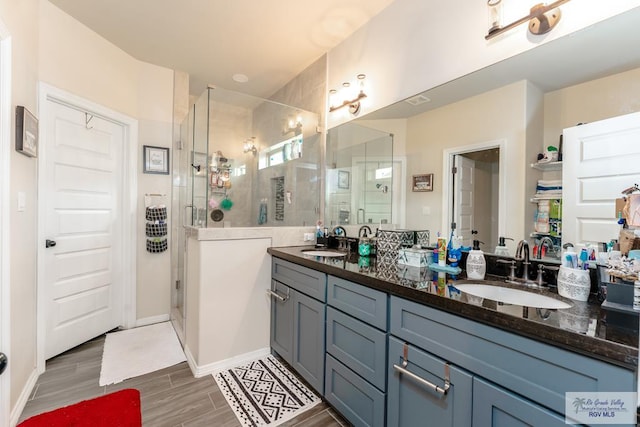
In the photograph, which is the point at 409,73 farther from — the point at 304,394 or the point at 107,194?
the point at 107,194

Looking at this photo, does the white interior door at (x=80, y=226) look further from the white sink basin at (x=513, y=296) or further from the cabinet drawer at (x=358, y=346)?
the white sink basin at (x=513, y=296)

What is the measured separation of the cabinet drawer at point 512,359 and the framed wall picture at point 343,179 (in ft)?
5.43

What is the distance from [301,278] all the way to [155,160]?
7.24ft

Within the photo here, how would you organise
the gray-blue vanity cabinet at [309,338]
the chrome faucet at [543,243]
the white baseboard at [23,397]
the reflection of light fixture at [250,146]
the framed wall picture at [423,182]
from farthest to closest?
the reflection of light fixture at [250,146]
the framed wall picture at [423,182]
the gray-blue vanity cabinet at [309,338]
the white baseboard at [23,397]
the chrome faucet at [543,243]

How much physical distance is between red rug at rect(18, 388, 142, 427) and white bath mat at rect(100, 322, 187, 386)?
0.71 m

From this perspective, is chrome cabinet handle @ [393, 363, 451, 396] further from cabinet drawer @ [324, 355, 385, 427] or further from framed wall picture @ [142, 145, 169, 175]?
framed wall picture @ [142, 145, 169, 175]

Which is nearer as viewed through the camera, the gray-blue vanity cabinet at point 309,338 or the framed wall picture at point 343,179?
the gray-blue vanity cabinet at point 309,338

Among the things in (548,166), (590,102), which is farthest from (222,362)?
(590,102)

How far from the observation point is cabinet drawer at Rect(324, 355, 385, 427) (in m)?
1.35

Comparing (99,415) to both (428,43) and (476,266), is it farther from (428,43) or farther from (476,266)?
(428,43)

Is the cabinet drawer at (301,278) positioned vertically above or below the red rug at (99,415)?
above

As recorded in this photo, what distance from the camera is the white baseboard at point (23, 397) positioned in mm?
1602

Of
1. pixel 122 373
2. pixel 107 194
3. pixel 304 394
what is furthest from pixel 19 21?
pixel 304 394

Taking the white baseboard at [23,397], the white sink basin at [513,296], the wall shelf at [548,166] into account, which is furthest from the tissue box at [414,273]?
the white baseboard at [23,397]
